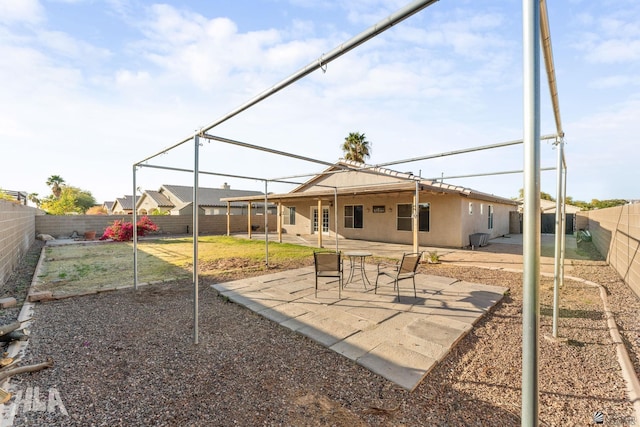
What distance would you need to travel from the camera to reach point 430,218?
13594 mm

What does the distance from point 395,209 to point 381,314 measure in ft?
35.2

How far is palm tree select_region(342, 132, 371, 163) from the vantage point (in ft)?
86.2

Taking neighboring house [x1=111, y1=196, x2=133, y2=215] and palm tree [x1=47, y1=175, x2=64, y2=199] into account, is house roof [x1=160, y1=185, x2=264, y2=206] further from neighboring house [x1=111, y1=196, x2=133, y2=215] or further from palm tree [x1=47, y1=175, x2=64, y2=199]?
palm tree [x1=47, y1=175, x2=64, y2=199]

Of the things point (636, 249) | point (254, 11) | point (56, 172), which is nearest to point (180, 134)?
point (254, 11)

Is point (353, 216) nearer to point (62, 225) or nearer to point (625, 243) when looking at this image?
point (625, 243)

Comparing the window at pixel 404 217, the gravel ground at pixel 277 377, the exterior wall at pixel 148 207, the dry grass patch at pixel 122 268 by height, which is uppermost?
the exterior wall at pixel 148 207

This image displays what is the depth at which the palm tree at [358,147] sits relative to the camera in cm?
2627

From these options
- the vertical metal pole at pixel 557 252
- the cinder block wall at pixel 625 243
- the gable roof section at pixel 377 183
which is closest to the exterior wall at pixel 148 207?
the gable roof section at pixel 377 183

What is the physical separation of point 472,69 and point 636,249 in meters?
5.30

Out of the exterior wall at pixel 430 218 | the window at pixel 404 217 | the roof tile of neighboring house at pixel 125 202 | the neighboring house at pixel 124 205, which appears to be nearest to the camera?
the exterior wall at pixel 430 218

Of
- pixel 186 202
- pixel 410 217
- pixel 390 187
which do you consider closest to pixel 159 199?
pixel 186 202

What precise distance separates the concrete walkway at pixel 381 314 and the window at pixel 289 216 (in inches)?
543

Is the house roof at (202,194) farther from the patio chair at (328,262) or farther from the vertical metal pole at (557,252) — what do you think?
the vertical metal pole at (557,252)

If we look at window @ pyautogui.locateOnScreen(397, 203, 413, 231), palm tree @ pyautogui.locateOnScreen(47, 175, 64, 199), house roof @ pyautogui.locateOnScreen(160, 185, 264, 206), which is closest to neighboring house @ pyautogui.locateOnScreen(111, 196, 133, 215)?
palm tree @ pyautogui.locateOnScreen(47, 175, 64, 199)
